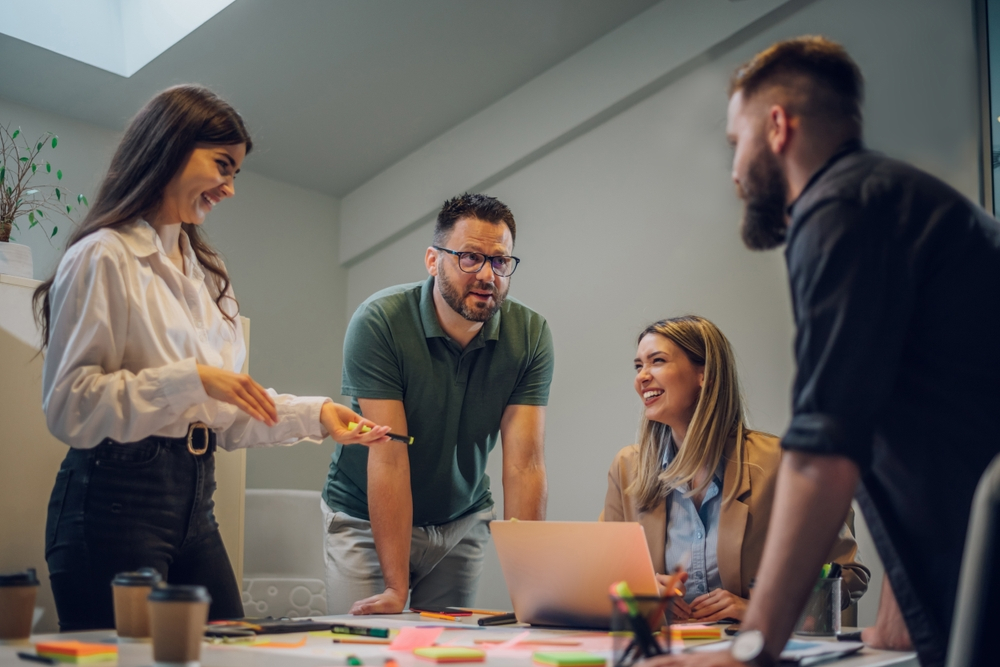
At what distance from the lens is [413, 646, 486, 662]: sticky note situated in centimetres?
105

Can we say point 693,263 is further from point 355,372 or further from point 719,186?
point 355,372

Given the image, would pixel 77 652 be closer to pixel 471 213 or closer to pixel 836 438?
pixel 836 438

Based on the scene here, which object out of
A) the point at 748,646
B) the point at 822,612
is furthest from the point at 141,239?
the point at 822,612

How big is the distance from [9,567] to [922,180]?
227 cm

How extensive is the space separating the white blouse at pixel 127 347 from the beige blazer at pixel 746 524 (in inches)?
38.3

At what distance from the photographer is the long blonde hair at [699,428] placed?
7.22 ft

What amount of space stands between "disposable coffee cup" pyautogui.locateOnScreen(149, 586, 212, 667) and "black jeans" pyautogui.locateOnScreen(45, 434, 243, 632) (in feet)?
1.73

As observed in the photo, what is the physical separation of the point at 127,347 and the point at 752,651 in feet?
3.81

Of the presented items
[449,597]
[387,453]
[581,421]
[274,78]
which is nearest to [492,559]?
[581,421]

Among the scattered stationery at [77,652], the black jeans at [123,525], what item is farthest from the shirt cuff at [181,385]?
the scattered stationery at [77,652]

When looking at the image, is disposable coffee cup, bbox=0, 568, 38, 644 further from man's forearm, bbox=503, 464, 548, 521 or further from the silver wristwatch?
man's forearm, bbox=503, 464, 548, 521

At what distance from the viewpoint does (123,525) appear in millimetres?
1424

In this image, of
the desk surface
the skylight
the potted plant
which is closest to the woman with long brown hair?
the desk surface

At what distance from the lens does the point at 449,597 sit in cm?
242
